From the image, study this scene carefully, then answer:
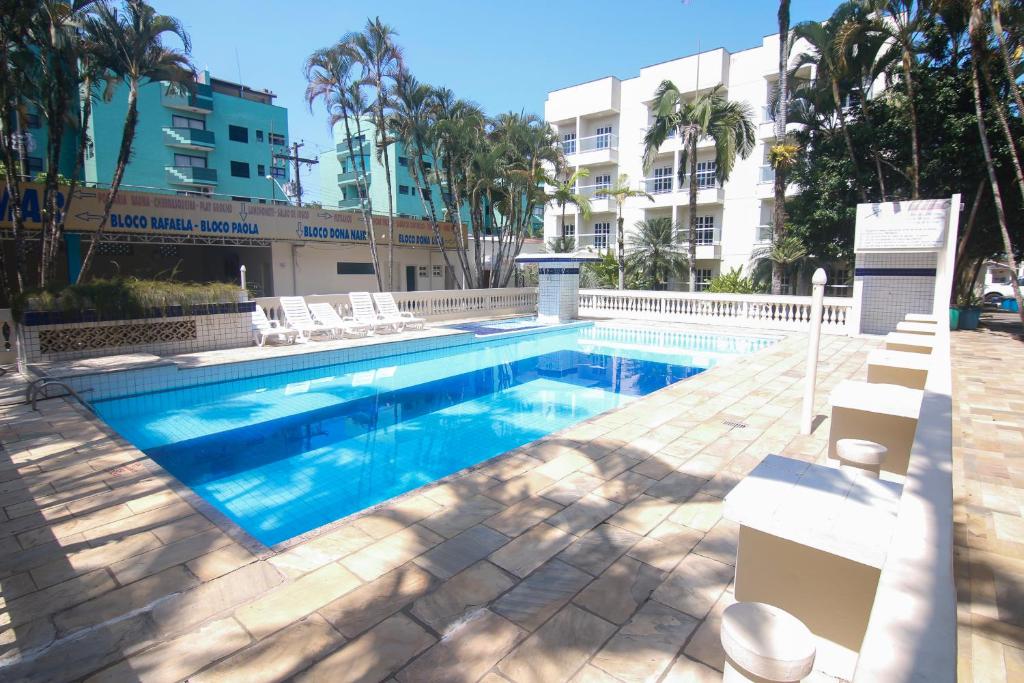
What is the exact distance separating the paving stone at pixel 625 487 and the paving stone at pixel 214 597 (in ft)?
7.59

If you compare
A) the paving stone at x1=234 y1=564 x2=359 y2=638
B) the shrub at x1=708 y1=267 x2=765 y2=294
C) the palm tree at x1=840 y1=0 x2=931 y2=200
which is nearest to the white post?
the paving stone at x1=234 y1=564 x2=359 y2=638

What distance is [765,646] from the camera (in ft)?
4.48

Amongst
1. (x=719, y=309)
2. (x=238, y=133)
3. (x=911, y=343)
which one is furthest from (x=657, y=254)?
(x=238, y=133)

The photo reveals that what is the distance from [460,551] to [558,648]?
97 cm

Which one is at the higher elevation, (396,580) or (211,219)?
(211,219)

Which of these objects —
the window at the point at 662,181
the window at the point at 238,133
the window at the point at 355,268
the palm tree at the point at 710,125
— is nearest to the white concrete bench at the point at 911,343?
the palm tree at the point at 710,125

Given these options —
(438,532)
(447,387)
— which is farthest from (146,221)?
(438,532)

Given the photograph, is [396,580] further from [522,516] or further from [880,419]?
[880,419]

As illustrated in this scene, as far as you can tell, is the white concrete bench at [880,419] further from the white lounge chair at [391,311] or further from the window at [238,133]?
the window at [238,133]

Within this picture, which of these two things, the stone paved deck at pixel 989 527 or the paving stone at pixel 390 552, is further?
the paving stone at pixel 390 552

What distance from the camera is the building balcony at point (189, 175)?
30.3m

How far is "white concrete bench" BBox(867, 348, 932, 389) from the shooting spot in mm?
5180

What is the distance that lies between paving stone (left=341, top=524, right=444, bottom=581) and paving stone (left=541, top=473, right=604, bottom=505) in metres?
1.01

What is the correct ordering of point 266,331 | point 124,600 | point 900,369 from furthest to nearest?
point 266,331
point 900,369
point 124,600
